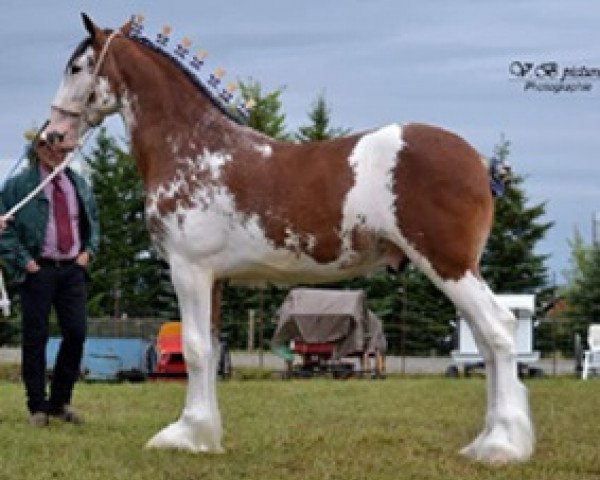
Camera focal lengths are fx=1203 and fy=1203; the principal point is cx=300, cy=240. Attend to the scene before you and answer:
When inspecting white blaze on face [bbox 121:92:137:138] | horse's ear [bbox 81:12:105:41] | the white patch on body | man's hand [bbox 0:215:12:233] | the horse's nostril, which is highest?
horse's ear [bbox 81:12:105:41]

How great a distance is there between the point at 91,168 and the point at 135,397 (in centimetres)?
2005

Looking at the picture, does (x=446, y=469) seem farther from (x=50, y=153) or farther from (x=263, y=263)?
(x=50, y=153)

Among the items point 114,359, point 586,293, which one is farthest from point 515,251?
point 114,359

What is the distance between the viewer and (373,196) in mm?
6453

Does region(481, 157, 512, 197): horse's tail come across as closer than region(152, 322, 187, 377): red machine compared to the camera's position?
Yes

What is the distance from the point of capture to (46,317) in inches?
325

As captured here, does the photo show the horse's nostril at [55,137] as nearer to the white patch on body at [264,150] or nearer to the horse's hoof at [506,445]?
the white patch on body at [264,150]

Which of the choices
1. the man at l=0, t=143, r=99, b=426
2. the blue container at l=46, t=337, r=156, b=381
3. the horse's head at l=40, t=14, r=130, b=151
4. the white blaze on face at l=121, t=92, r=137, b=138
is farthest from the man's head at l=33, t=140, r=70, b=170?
the blue container at l=46, t=337, r=156, b=381

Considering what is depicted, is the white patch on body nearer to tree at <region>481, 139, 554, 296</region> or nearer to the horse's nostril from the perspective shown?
the horse's nostril

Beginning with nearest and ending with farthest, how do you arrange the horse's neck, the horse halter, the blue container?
the horse's neck < the horse halter < the blue container

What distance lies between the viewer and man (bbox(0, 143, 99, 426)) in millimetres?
8109

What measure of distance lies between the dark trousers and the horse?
4.30 feet

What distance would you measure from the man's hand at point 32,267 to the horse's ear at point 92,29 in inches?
67.2

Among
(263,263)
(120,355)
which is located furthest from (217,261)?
(120,355)
